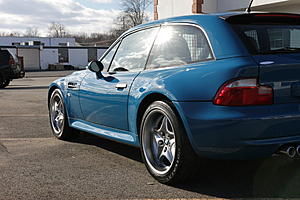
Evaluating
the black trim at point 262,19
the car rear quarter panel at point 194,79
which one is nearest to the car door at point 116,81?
the car rear quarter panel at point 194,79

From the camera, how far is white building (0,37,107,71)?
5371cm

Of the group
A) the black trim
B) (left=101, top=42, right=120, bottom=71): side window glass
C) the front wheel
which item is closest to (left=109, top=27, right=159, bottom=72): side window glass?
(left=101, top=42, right=120, bottom=71): side window glass

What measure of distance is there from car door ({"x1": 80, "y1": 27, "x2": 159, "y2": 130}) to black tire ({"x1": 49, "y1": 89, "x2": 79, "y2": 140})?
666 mm

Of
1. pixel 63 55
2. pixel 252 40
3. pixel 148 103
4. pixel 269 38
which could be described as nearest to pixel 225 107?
pixel 252 40

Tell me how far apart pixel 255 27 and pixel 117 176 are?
1920 millimetres

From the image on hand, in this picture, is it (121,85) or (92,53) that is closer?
(121,85)

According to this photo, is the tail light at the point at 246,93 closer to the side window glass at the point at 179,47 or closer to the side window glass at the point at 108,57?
the side window glass at the point at 179,47

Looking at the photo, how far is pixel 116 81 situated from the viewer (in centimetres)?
450

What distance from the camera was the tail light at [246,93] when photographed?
321cm

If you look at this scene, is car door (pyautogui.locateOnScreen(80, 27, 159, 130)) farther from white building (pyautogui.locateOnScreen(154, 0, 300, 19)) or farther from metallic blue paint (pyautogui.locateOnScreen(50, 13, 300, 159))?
white building (pyautogui.locateOnScreen(154, 0, 300, 19))

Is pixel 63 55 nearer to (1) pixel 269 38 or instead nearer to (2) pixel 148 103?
(2) pixel 148 103

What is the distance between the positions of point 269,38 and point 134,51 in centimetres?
158

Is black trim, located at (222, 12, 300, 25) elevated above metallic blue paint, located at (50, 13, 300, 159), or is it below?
above

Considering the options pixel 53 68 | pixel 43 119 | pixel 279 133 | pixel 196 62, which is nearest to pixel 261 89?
pixel 279 133
